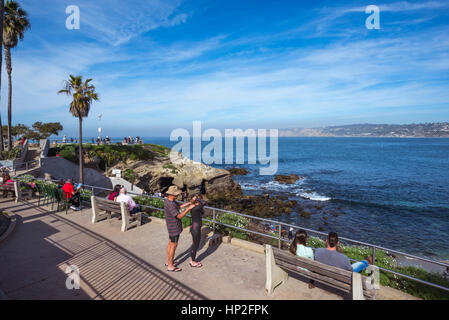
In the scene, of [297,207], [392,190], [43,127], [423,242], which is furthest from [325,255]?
[43,127]

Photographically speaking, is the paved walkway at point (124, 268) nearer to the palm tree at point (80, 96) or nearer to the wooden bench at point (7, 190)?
the wooden bench at point (7, 190)

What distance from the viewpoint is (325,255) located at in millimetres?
4578

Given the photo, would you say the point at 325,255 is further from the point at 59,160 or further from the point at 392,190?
the point at 392,190

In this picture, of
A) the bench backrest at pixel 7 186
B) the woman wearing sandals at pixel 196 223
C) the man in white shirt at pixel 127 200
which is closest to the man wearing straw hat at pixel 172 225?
the woman wearing sandals at pixel 196 223

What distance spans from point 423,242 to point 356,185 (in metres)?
23.0

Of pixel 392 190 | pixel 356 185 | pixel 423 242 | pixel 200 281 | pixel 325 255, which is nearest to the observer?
pixel 325 255

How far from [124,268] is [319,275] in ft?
13.8

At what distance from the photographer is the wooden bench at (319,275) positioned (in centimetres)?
380

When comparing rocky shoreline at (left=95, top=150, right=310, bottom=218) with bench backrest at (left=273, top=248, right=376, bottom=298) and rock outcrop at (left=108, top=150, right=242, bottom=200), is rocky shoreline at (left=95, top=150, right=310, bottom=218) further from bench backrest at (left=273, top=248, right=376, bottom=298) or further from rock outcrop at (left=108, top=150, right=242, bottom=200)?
bench backrest at (left=273, top=248, right=376, bottom=298)

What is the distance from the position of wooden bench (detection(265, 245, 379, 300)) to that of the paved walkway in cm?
34

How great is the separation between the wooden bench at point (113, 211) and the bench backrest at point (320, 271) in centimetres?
527

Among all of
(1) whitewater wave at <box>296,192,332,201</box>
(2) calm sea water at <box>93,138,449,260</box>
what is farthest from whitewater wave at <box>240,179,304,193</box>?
(1) whitewater wave at <box>296,192,332,201</box>

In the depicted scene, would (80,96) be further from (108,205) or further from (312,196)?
(312,196)

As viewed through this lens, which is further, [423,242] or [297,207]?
[297,207]
